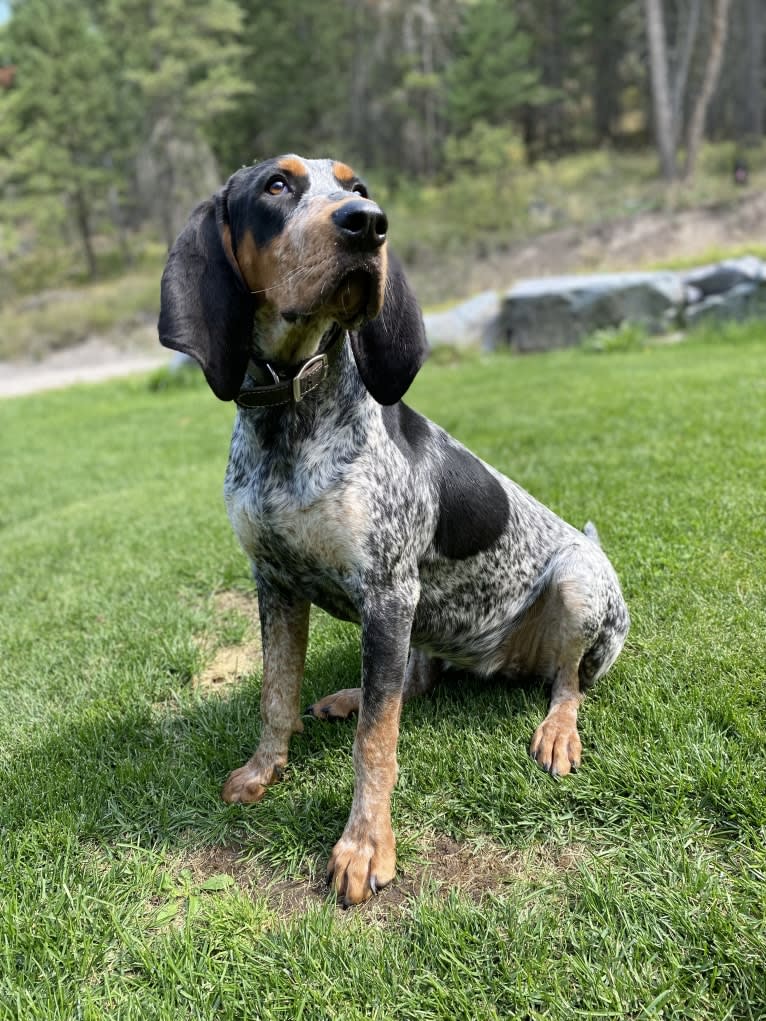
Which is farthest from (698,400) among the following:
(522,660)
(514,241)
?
(514,241)

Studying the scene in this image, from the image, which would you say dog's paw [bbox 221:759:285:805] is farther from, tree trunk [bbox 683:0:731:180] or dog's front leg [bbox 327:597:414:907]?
tree trunk [bbox 683:0:731:180]

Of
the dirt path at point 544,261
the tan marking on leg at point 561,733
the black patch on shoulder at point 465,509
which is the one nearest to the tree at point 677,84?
the dirt path at point 544,261

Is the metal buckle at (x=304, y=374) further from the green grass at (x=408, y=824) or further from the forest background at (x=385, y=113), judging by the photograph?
the forest background at (x=385, y=113)

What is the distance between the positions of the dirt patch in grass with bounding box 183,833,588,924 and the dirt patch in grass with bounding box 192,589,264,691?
44.3 inches

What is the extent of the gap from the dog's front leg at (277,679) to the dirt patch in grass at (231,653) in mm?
627

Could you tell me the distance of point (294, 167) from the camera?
7.39ft

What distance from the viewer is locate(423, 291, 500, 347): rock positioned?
45.1 feet

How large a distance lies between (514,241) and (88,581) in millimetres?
24088

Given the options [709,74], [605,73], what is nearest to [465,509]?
[709,74]

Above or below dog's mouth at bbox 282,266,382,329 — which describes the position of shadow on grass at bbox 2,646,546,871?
below

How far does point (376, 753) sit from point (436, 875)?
1.30 ft

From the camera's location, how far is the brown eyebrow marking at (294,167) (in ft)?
7.37

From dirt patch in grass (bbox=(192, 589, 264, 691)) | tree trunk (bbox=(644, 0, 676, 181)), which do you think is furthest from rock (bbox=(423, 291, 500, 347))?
tree trunk (bbox=(644, 0, 676, 181))

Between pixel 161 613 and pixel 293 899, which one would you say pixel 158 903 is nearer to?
pixel 293 899
